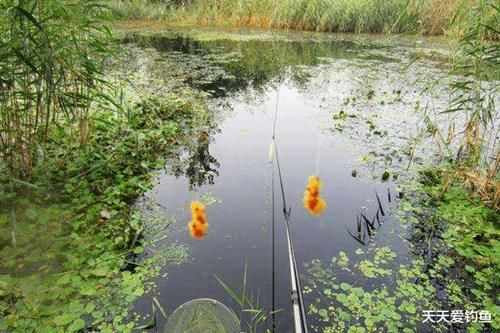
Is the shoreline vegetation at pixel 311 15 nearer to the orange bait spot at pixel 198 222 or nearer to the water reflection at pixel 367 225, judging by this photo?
the water reflection at pixel 367 225

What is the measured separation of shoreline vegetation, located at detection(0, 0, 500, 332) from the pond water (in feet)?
0.82

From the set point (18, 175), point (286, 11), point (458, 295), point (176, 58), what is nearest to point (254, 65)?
point (176, 58)

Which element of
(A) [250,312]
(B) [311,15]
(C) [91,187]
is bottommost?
(A) [250,312]

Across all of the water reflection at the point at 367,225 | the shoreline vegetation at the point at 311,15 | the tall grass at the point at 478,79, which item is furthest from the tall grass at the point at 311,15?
the water reflection at the point at 367,225

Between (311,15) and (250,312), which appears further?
(311,15)

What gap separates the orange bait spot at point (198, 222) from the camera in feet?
9.73

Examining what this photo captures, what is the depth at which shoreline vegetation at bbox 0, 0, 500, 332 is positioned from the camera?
2273 mm

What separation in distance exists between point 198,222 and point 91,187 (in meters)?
1.11

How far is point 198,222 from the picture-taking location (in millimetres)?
3070

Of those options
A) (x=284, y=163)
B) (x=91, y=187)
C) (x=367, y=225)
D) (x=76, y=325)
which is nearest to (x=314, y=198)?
(x=367, y=225)

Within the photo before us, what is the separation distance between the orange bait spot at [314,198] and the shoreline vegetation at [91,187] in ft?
2.81

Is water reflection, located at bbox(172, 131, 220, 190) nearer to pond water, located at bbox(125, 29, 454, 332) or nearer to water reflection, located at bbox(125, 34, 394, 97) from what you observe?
pond water, located at bbox(125, 29, 454, 332)

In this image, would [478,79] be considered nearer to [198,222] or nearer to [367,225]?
[367,225]

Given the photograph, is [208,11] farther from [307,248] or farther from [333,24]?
[307,248]
